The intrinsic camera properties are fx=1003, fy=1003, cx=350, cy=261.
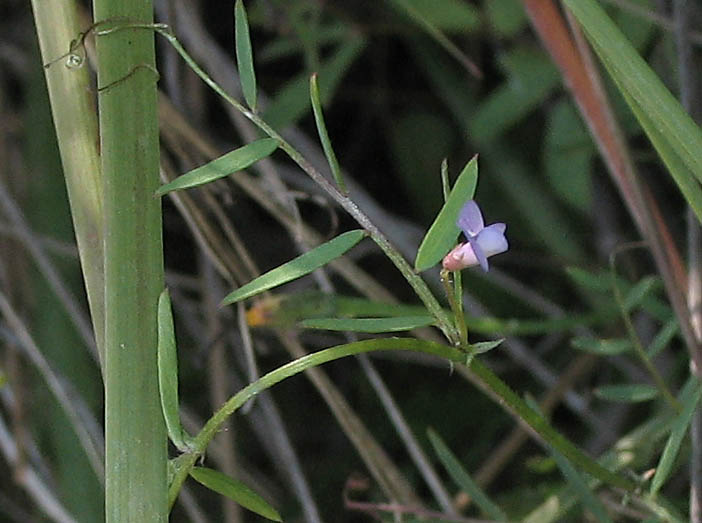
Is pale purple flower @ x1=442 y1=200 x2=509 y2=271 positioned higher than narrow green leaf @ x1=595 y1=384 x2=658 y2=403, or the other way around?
pale purple flower @ x1=442 y1=200 x2=509 y2=271

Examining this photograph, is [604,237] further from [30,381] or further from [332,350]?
[332,350]

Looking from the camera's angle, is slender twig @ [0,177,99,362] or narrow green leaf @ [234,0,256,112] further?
slender twig @ [0,177,99,362]

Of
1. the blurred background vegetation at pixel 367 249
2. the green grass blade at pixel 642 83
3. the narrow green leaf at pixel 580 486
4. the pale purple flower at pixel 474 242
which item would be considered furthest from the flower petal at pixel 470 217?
the blurred background vegetation at pixel 367 249

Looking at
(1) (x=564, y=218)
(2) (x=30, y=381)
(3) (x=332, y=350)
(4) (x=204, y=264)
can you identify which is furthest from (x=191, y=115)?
(3) (x=332, y=350)

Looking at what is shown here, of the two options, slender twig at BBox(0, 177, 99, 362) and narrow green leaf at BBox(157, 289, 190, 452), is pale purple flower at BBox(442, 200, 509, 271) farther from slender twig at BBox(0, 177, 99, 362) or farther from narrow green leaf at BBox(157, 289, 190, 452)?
slender twig at BBox(0, 177, 99, 362)

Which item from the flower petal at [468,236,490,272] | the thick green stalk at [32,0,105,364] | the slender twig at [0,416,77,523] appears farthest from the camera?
the slender twig at [0,416,77,523]

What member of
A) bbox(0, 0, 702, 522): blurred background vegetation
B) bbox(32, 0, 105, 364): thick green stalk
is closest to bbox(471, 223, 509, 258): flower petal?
bbox(32, 0, 105, 364): thick green stalk

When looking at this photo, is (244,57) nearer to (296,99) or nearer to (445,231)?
(445,231)
